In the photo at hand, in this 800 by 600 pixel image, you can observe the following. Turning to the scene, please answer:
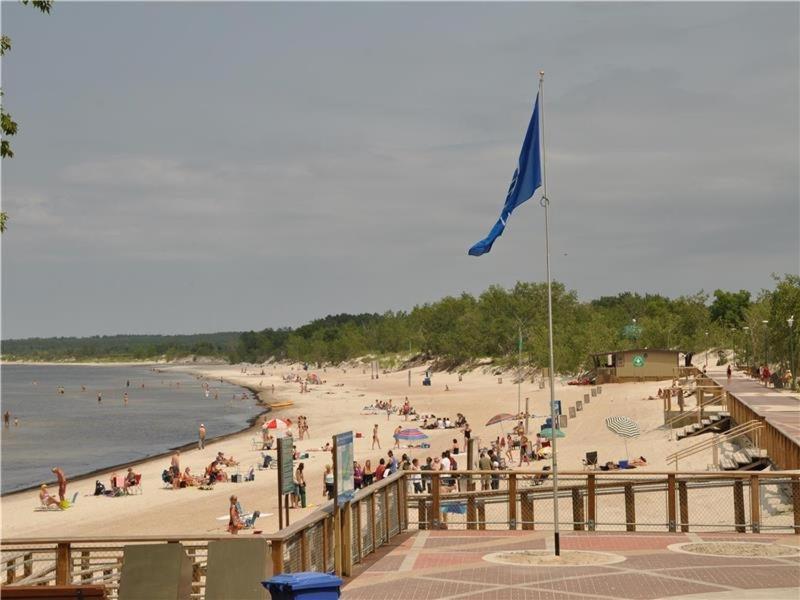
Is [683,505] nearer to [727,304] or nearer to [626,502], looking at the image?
[626,502]

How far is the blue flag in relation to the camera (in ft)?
57.1

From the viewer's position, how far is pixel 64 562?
13.0 metres

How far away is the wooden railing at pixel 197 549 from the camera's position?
12469mm

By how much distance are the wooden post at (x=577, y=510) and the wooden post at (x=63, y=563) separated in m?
9.78

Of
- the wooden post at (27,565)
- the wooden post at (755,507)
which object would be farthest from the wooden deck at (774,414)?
the wooden post at (27,565)

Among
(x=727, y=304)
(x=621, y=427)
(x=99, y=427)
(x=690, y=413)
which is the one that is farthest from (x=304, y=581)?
(x=727, y=304)

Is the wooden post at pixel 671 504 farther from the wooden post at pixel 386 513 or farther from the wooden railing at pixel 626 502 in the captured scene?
the wooden post at pixel 386 513

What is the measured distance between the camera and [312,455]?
58438 mm

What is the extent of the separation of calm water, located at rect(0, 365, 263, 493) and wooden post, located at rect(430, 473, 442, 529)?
121 ft

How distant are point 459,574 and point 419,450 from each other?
41.3 metres

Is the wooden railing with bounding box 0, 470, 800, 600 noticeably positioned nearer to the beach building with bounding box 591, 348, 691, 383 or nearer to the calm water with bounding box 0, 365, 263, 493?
the calm water with bounding box 0, 365, 263, 493

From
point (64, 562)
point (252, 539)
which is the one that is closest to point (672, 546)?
point (252, 539)

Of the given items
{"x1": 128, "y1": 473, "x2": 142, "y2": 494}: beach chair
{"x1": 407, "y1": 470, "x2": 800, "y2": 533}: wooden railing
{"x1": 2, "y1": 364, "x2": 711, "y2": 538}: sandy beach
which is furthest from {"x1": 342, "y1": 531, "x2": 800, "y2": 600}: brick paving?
{"x1": 128, "y1": 473, "x2": 142, "y2": 494}: beach chair

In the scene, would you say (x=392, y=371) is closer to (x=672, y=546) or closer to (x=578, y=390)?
(x=578, y=390)
